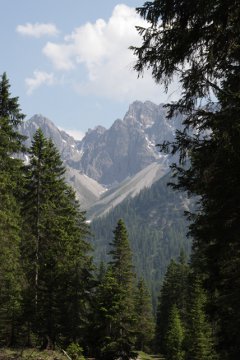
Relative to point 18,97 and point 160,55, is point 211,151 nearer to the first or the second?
point 160,55

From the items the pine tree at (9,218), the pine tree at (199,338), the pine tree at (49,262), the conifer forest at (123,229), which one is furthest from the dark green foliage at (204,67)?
the pine tree at (199,338)

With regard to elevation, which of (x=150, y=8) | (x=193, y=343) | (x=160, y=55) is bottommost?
(x=193, y=343)

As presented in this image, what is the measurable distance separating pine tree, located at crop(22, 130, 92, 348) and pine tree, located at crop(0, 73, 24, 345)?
3.58 feet

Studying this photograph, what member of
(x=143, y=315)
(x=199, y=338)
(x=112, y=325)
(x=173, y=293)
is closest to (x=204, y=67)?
(x=112, y=325)

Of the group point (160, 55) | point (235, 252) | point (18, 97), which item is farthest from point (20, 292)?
point (160, 55)

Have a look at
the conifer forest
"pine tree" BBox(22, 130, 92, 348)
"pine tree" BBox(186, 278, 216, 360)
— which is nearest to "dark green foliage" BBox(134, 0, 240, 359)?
the conifer forest

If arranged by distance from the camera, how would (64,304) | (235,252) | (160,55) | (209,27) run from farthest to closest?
(64,304) → (235,252) → (160,55) → (209,27)

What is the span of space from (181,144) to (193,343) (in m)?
33.6

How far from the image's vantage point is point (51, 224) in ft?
91.7

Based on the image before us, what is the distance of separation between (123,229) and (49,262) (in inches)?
782

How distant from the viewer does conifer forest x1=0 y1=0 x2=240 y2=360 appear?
8523 mm

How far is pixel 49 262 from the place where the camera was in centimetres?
2709

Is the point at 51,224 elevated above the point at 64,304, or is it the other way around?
the point at 51,224

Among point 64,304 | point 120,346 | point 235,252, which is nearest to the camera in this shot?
point 235,252
